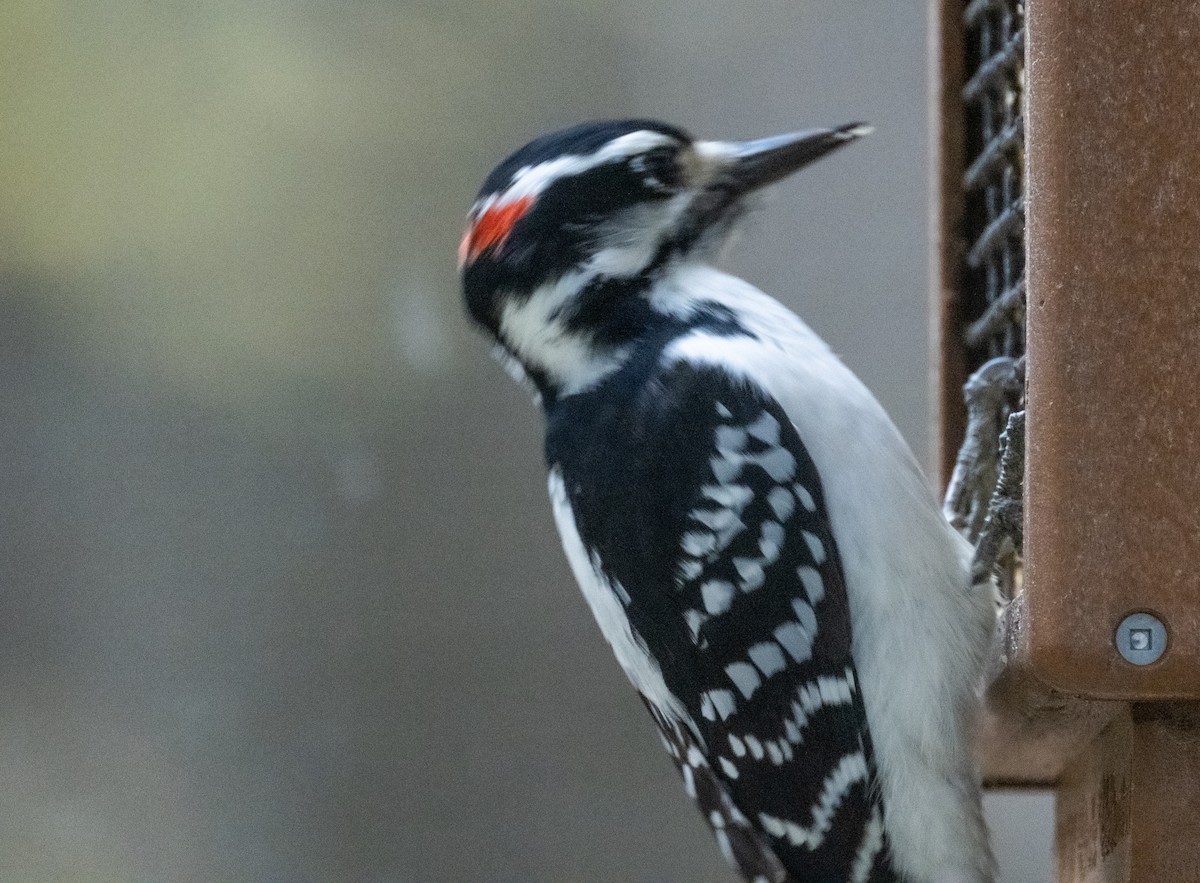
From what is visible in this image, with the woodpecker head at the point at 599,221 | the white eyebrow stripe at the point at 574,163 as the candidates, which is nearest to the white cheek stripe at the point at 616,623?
the woodpecker head at the point at 599,221

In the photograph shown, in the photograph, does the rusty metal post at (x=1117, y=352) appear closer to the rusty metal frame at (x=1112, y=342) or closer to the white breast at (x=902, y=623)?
the rusty metal frame at (x=1112, y=342)

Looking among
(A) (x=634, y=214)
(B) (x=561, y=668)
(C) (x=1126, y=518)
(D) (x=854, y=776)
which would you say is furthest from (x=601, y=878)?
(C) (x=1126, y=518)

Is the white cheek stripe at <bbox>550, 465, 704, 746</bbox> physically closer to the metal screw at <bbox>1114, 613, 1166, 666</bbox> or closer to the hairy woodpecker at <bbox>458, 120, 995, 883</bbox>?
the hairy woodpecker at <bbox>458, 120, 995, 883</bbox>

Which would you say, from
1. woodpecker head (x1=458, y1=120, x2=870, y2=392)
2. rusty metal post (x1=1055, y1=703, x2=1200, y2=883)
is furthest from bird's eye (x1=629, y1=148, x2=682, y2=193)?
rusty metal post (x1=1055, y1=703, x2=1200, y2=883)

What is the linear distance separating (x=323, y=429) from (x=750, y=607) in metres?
1.04

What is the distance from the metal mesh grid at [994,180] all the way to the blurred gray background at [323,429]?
64cm

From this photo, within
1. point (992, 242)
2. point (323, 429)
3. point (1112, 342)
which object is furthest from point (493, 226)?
point (323, 429)

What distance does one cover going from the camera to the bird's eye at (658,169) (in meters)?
1.15

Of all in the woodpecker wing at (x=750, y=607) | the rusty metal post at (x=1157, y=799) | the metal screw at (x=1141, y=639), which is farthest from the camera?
the woodpecker wing at (x=750, y=607)

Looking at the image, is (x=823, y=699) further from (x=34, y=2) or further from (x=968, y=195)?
(x=34, y=2)

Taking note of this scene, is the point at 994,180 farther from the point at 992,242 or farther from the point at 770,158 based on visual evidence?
the point at 770,158

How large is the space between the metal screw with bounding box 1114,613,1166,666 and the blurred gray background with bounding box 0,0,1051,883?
50.1 inches

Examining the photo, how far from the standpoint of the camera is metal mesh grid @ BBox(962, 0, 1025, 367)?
117cm

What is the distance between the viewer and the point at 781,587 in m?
1.03
